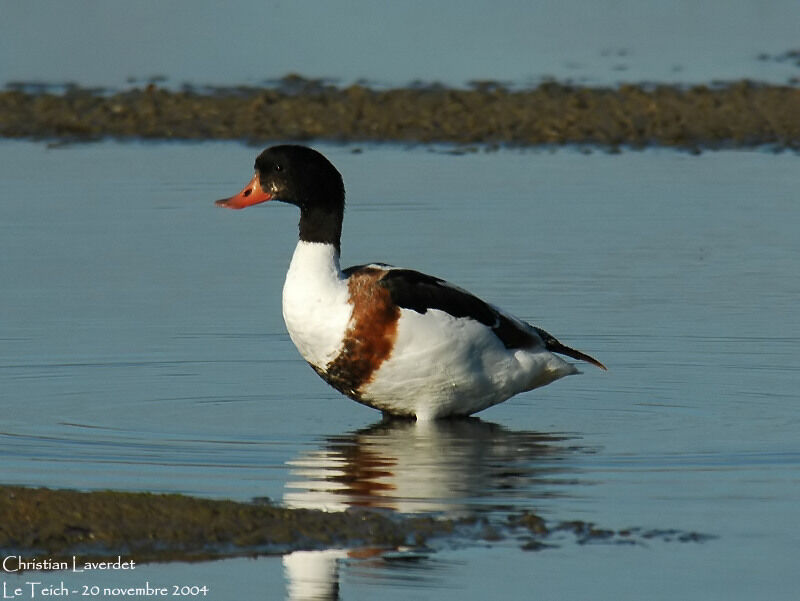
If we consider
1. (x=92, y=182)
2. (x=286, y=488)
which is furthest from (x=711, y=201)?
(x=286, y=488)

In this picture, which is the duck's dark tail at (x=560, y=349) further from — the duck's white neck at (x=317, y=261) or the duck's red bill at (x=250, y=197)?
the duck's red bill at (x=250, y=197)

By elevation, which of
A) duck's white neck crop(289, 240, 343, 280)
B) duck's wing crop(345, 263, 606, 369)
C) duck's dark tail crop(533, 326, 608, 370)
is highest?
duck's white neck crop(289, 240, 343, 280)

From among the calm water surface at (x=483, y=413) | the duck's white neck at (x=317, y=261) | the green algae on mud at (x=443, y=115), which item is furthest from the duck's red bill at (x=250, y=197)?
the green algae on mud at (x=443, y=115)

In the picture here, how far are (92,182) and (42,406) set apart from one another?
6814 mm

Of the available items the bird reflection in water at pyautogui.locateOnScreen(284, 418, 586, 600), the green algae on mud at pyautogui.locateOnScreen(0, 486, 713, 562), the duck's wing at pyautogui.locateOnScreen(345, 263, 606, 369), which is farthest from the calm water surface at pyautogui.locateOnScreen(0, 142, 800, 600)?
the duck's wing at pyautogui.locateOnScreen(345, 263, 606, 369)

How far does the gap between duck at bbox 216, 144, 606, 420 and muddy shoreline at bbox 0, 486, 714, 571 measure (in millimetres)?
1931

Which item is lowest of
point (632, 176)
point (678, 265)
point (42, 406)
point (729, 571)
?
point (729, 571)

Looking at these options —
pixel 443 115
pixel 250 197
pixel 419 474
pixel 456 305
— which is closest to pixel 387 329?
pixel 456 305

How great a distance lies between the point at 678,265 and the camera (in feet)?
45.4

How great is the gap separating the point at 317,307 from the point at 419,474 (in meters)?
1.28

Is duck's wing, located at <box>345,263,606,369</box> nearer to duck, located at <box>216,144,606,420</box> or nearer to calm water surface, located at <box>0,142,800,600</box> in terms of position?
duck, located at <box>216,144,606,420</box>

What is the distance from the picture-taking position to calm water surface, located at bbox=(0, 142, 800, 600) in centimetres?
753

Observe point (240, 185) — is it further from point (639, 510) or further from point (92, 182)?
point (639, 510)

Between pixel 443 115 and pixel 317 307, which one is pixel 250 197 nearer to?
pixel 317 307
